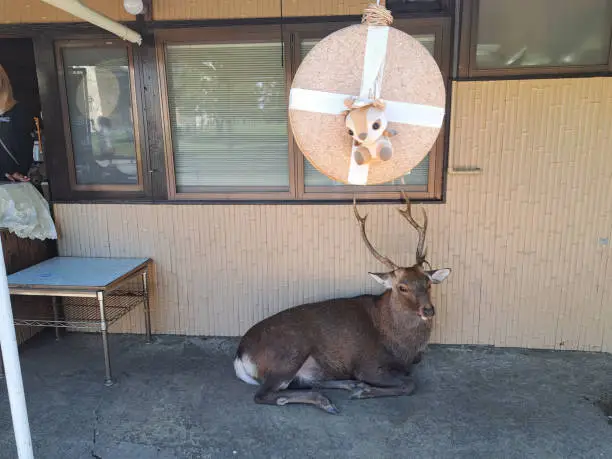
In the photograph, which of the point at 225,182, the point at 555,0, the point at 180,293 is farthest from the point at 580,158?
the point at 180,293

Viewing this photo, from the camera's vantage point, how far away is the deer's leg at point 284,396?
10.3 feet

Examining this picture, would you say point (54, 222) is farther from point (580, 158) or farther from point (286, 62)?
point (580, 158)

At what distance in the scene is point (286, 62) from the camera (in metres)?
3.72

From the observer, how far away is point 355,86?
1.73 metres

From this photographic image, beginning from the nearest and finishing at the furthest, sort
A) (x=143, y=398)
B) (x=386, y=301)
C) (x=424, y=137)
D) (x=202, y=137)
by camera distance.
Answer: (x=424, y=137)
(x=143, y=398)
(x=386, y=301)
(x=202, y=137)

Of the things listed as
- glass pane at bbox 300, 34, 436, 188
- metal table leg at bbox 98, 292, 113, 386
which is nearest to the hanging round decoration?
glass pane at bbox 300, 34, 436, 188

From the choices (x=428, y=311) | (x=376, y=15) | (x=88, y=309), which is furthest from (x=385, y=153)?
(x=88, y=309)

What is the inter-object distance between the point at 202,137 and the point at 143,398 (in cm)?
221

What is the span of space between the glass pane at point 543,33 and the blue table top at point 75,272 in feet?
11.1

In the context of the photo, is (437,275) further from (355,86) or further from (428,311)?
(355,86)

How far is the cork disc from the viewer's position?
1.73 m

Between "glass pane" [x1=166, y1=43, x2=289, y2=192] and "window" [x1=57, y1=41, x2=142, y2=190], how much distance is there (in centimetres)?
41

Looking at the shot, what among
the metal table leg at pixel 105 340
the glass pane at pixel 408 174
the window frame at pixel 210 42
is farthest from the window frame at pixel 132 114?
the glass pane at pixel 408 174

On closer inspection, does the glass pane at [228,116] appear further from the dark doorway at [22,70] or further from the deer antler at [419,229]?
the dark doorway at [22,70]
